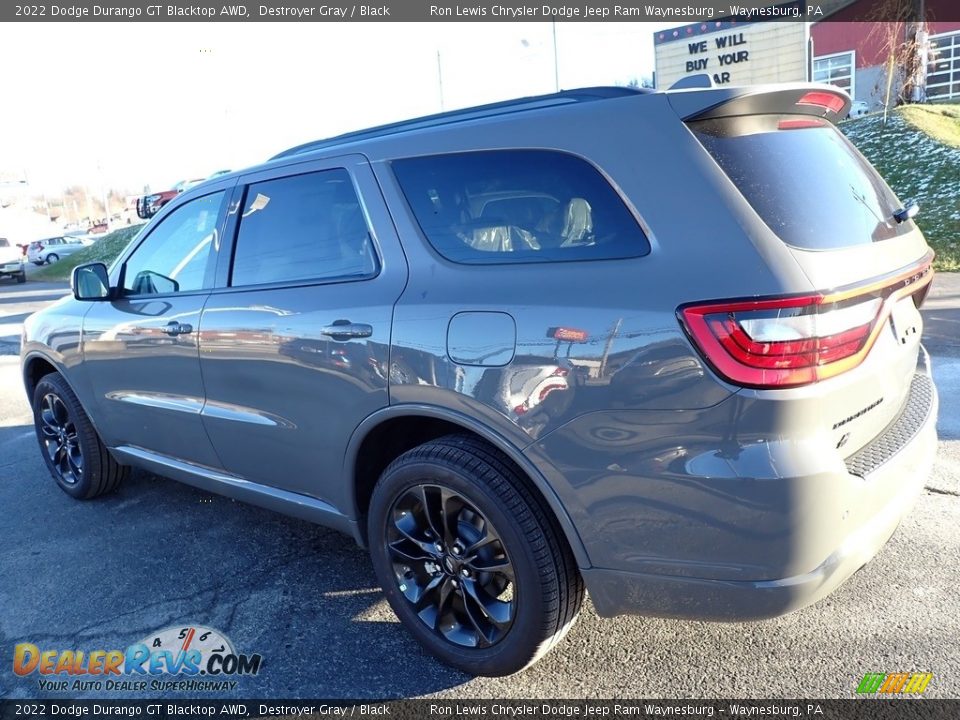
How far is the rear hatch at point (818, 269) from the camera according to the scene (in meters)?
1.94

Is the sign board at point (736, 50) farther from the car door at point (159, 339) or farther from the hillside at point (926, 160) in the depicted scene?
the car door at point (159, 339)

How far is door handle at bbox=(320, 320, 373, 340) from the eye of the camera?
8.86ft

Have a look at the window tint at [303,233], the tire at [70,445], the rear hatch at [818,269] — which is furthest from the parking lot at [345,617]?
the window tint at [303,233]

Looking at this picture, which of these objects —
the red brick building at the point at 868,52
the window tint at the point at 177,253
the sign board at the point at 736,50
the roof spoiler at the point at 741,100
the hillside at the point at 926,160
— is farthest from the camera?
the red brick building at the point at 868,52

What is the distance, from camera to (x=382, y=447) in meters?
2.92

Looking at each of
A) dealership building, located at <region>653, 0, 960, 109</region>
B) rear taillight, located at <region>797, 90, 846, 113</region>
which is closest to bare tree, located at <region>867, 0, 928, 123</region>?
dealership building, located at <region>653, 0, 960, 109</region>

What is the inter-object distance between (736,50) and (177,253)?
20.1m

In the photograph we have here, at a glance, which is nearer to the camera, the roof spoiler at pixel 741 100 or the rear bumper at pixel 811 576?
the rear bumper at pixel 811 576

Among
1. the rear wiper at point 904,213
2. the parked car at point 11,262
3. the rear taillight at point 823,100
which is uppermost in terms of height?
the rear taillight at point 823,100

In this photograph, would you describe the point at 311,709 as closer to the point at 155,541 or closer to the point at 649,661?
the point at 649,661

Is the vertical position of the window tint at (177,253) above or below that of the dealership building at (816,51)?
below

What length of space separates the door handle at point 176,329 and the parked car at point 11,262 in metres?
27.3

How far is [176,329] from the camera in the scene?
11.6 ft

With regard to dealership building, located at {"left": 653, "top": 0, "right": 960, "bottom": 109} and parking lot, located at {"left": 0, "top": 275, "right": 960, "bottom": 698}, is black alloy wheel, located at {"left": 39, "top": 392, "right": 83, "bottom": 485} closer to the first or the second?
parking lot, located at {"left": 0, "top": 275, "right": 960, "bottom": 698}
